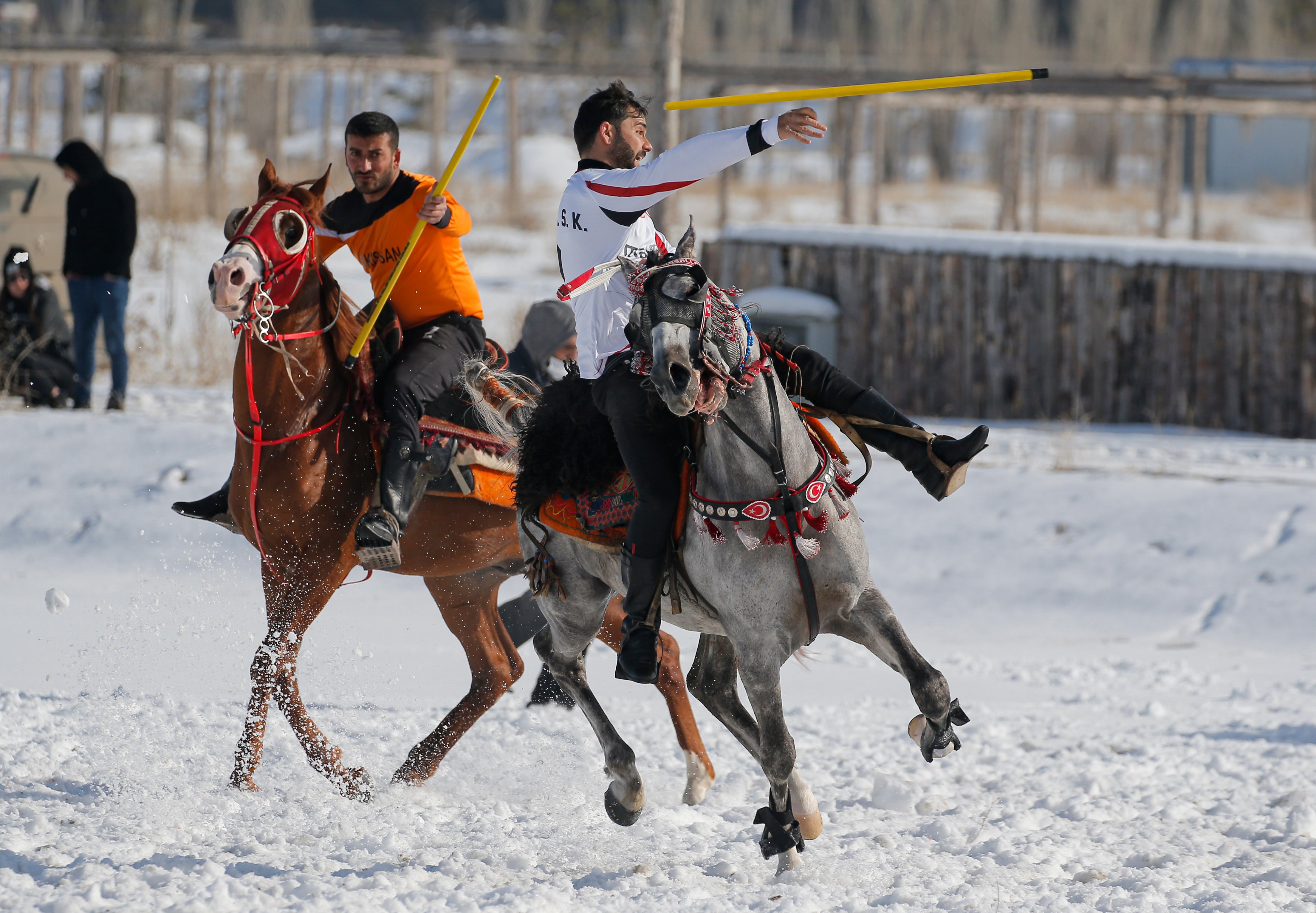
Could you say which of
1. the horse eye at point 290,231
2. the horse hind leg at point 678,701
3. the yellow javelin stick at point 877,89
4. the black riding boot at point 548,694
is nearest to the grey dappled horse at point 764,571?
the yellow javelin stick at point 877,89

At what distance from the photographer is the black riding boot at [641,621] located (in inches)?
179

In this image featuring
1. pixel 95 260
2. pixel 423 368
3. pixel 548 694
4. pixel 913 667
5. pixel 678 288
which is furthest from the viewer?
pixel 95 260

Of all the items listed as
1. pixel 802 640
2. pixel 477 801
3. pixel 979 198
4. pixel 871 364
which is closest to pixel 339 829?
pixel 477 801

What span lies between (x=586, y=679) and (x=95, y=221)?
7720 millimetres

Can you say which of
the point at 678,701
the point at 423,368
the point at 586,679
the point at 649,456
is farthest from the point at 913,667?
the point at 423,368

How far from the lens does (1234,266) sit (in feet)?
40.2

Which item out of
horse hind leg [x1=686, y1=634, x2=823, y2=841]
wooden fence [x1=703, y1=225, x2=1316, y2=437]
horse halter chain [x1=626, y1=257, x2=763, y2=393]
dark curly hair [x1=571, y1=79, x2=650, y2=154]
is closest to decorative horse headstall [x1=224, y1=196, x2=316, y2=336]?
dark curly hair [x1=571, y1=79, x2=650, y2=154]

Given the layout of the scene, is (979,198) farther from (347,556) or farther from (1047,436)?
(347,556)

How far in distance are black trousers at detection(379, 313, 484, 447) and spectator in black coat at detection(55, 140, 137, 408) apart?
20.7ft

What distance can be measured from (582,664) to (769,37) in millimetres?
38207

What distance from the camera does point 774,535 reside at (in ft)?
14.1

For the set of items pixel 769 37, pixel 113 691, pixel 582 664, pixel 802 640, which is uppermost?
pixel 769 37

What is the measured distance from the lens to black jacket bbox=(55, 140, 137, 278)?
1129 cm

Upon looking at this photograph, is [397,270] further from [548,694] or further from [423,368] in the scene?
[548,694]
